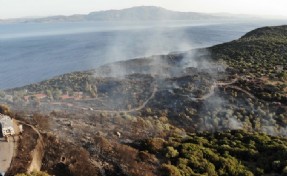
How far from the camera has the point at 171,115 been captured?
49.2 m

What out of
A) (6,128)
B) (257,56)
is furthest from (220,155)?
(257,56)

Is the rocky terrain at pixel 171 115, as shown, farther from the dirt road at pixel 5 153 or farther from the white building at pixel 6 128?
the white building at pixel 6 128

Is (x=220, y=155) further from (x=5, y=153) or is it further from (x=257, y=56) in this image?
(x=257, y=56)

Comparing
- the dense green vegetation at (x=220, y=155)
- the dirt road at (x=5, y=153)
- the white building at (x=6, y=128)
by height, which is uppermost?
the white building at (x=6, y=128)

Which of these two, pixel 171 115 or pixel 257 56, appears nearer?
pixel 171 115

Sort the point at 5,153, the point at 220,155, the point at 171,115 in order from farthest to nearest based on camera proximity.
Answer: the point at 171,115
the point at 220,155
the point at 5,153

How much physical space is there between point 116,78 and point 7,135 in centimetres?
4205

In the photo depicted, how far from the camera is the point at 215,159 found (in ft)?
99.9

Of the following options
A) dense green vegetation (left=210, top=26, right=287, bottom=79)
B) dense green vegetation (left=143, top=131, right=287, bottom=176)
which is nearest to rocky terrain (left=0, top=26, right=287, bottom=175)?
dense green vegetation (left=143, top=131, right=287, bottom=176)

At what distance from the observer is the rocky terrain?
93.1ft

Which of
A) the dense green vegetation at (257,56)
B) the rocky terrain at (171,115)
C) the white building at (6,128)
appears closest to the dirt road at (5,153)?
the white building at (6,128)

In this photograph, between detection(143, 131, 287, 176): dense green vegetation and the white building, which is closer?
the white building

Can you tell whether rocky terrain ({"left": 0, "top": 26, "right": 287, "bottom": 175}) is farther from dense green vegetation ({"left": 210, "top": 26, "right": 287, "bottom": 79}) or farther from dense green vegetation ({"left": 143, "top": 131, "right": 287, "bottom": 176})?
dense green vegetation ({"left": 210, "top": 26, "right": 287, "bottom": 79})

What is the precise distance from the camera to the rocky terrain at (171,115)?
28375 mm
